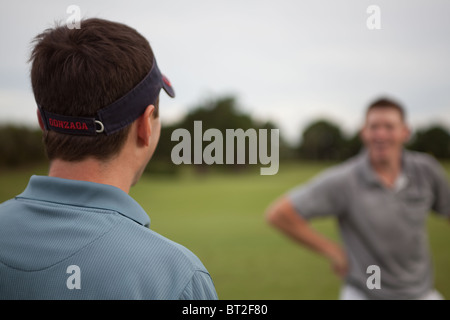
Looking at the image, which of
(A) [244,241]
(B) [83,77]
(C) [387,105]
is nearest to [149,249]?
(B) [83,77]

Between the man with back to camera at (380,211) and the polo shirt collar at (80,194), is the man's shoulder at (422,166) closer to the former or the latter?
the man with back to camera at (380,211)

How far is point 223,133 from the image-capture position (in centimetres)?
3059

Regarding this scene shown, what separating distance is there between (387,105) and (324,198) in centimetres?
124

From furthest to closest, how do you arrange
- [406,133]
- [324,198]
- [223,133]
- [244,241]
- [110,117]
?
[223,133], [244,241], [406,133], [324,198], [110,117]

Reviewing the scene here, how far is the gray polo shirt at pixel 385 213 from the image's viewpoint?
357cm

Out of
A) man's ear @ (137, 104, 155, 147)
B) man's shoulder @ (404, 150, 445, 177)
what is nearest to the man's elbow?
man's shoulder @ (404, 150, 445, 177)

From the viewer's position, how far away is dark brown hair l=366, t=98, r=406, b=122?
4.17 m

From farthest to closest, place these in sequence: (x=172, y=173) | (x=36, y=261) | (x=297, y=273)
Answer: (x=172, y=173) → (x=297, y=273) → (x=36, y=261)

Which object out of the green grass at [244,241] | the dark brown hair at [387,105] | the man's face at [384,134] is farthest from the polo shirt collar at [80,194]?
the green grass at [244,241]

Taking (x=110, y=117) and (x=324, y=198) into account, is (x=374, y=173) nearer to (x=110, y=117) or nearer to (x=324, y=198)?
(x=324, y=198)

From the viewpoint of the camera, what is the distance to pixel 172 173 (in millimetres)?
39438
